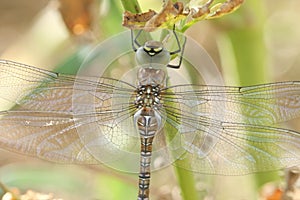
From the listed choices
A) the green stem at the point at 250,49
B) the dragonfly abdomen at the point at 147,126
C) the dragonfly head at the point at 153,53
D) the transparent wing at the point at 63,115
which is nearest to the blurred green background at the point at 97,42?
the green stem at the point at 250,49

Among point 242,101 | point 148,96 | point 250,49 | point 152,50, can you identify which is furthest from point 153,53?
point 250,49

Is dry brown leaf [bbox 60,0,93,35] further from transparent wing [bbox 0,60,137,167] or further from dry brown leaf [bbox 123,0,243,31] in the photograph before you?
dry brown leaf [bbox 123,0,243,31]

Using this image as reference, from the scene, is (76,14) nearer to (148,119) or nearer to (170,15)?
(148,119)

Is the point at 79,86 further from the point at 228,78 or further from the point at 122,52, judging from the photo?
the point at 228,78

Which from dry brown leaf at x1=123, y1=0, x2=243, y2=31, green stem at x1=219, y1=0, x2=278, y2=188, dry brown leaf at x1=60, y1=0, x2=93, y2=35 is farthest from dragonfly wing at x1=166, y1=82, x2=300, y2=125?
dry brown leaf at x1=60, y1=0, x2=93, y2=35

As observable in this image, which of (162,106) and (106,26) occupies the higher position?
(106,26)

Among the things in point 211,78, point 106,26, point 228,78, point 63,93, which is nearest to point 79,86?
point 63,93
